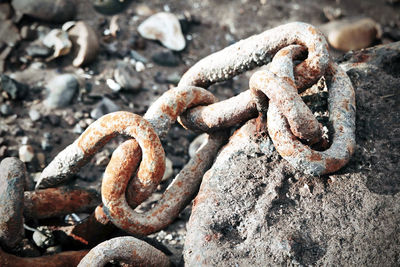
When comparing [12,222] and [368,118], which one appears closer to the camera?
[12,222]

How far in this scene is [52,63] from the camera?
3180 millimetres

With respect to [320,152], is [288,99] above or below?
above

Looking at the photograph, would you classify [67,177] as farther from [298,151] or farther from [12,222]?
[298,151]

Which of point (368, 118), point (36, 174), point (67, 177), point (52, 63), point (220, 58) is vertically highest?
point (220, 58)

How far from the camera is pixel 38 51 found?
3164mm

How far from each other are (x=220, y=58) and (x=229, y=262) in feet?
3.09

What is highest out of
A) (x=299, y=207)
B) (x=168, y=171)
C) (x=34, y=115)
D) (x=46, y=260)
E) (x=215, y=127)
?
(x=215, y=127)

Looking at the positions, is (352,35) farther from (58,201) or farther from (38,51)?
(58,201)

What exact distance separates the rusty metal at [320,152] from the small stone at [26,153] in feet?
5.26

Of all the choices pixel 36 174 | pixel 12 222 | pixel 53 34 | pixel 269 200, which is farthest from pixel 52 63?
pixel 269 200

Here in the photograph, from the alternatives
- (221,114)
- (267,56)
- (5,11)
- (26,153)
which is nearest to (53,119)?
(26,153)

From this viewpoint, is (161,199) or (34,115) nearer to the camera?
(161,199)

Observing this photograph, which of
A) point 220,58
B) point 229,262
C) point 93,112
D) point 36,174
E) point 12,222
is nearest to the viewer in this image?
point 229,262

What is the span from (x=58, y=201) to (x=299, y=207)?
1.08 m
